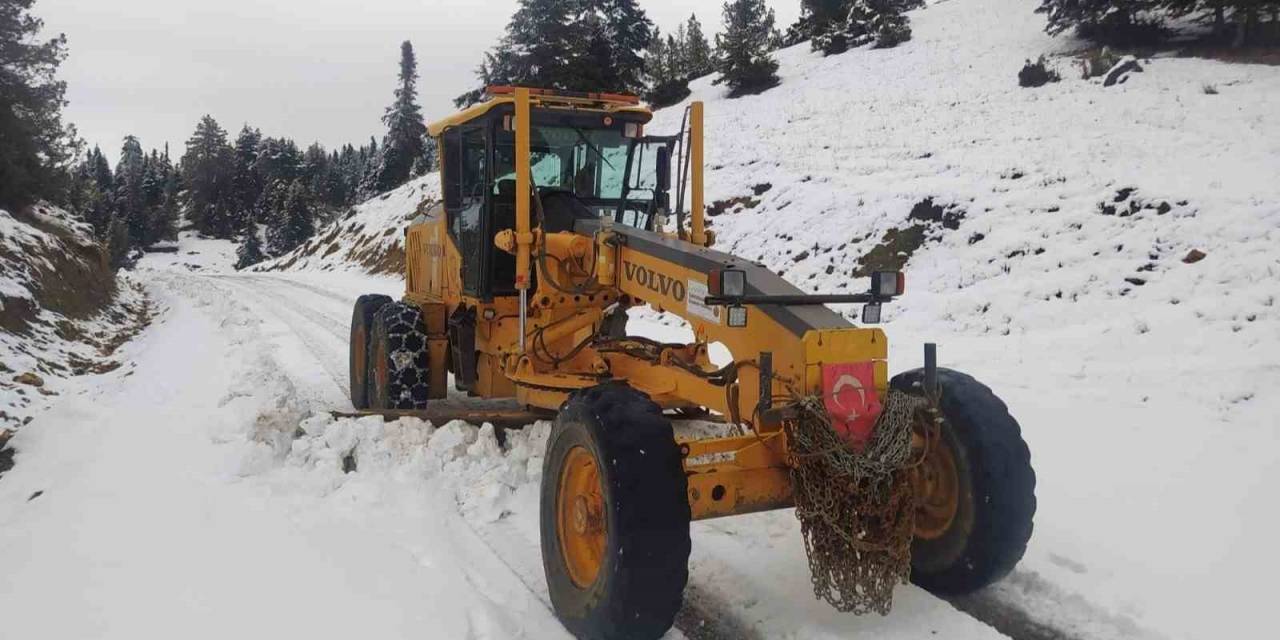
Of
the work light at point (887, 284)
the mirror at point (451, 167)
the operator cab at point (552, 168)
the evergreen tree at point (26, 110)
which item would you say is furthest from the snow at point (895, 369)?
the evergreen tree at point (26, 110)

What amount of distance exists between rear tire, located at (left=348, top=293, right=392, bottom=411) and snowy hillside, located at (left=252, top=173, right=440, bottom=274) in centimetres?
2152

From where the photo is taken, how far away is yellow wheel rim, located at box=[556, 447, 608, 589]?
12.2 feet

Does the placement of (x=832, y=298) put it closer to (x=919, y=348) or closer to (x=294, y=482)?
(x=294, y=482)

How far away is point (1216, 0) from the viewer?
18.9 metres

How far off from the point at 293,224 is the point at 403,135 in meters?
21.1

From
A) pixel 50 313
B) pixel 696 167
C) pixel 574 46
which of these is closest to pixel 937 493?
pixel 696 167

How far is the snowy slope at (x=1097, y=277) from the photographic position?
4.29 meters

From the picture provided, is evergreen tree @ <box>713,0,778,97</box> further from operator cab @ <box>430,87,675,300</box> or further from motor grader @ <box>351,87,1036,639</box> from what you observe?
motor grader @ <box>351,87,1036,639</box>

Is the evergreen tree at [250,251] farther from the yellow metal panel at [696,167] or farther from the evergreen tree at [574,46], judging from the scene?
the yellow metal panel at [696,167]

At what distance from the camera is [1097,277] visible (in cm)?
990

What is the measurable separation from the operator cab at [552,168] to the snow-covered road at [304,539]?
5.19ft

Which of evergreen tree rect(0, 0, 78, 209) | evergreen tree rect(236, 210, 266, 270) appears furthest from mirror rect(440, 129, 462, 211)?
evergreen tree rect(236, 210, 266, 270)

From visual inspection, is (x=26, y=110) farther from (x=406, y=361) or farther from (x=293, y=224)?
(x=293, y=224)

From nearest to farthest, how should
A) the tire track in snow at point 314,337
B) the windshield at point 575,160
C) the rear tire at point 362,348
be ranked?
1. the windshield at point 575,160
2. the rear tire at point 362,348
3. the tire track in snow at point 314,337
